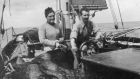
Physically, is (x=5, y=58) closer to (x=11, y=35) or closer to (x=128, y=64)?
(x=11, y=35)

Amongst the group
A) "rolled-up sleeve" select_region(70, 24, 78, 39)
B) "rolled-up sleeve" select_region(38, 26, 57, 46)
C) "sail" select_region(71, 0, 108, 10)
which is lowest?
"rolled-up sleeve" select_region(38, 26, 57, 46)

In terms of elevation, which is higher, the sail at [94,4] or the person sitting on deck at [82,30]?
the sail at [94,4]

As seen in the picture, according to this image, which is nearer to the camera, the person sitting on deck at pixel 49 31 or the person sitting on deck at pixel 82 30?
the person sitting on deck at pixel 82 30

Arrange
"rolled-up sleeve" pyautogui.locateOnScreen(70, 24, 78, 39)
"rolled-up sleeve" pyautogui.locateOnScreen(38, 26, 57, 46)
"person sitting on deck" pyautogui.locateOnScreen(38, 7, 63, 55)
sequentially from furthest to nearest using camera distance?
"person sitting on deck" pyautogui.locateOnScreen(38, 7, 63, 55) → "rolled-up sleeve" pyautogui.locateOnScreen(38, 26, 57, 46) → "rolled-up sleeve" pyautogui.locateOnScreen(70, 24, 78, 39)

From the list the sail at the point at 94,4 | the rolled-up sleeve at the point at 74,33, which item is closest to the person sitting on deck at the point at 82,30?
the rolled-up sleeve at the point at 74,33

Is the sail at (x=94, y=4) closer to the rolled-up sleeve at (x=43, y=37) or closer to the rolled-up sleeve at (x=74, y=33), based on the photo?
the rolled-up sleeve at (x=43, y=37)

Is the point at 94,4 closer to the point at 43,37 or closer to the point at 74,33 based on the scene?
the point at 43,37

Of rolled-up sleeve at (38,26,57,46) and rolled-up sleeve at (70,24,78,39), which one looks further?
rolled-up sleeve at (38,26,57,46)

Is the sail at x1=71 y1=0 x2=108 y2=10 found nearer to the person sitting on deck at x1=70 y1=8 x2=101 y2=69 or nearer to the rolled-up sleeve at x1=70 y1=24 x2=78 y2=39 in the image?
the person sitting on deck at x1=70 y1=8 x2=101 y2=69

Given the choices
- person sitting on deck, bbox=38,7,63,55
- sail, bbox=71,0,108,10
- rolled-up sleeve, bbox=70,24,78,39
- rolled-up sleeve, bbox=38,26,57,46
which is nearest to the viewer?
rolled-up sleeve, bbox=70,24,78,39

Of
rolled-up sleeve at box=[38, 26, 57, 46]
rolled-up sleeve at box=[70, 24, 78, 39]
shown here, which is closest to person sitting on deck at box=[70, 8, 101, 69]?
rolled-up sleeve at box=[70, 24, 78, 39]

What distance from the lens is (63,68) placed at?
521 cm

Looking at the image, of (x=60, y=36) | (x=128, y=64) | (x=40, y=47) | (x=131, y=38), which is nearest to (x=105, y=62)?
(x=128, y=64)

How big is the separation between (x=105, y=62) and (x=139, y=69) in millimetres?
765
